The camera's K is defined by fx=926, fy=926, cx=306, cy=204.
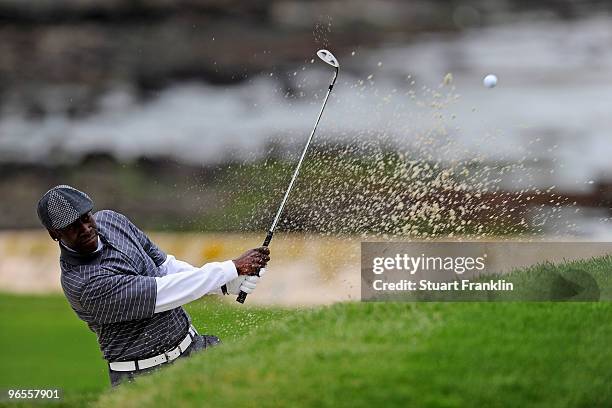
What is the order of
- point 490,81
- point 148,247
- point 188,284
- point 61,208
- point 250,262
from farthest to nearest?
point 490,81, point 148,247, point 250,262, point 188,284, point 61,208

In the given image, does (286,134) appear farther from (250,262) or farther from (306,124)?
(250,262)

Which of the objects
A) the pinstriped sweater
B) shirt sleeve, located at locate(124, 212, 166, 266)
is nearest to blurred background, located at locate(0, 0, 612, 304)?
shirt sleeve, located at locate(124, 212, 166, 266)

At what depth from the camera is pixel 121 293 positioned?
13.9 ft

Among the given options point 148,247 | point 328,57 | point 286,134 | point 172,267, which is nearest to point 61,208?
point 148,247

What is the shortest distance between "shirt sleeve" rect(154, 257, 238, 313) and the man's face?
35 cm

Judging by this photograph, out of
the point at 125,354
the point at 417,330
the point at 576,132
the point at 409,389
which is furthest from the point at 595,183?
the point at 125,354

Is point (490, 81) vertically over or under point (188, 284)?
over

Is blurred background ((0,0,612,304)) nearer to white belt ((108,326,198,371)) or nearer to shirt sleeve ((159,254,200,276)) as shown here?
shirt sleeve ((159,254,200,276))

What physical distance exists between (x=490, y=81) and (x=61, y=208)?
94.4 inches

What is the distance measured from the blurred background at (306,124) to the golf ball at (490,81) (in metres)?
0.03

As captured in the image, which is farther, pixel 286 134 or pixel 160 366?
pixel 286 134

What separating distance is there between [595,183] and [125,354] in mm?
2648

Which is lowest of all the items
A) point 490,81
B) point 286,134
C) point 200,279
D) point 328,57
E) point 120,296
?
point 120,296

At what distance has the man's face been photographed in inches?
164
